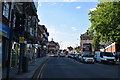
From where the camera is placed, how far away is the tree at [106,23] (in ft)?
93.8

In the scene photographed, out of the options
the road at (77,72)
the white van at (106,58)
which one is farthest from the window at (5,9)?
the white van at (106,58)

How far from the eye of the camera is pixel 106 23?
97.3ft

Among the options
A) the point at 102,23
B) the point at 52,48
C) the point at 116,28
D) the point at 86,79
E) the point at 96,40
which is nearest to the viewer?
the point at 86,79

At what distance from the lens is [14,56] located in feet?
56.9

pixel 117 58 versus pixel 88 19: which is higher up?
pixel 88 19

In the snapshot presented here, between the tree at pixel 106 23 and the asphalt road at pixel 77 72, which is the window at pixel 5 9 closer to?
the asphalt road at pixel 77 72

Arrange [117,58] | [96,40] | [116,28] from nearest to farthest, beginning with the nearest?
[116,28] < [96,40] < [117,58]

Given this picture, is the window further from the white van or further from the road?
the white van

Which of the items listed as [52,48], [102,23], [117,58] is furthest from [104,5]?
[52,48]

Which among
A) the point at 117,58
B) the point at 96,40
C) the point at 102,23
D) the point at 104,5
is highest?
the point at 104,5

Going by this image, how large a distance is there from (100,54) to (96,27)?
214 inches

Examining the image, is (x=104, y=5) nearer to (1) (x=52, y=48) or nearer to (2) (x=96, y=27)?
(2) (x=96, y=27)

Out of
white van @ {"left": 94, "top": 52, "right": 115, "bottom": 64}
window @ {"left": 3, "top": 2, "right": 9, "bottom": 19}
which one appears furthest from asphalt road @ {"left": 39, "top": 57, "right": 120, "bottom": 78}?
white van @ {"left": 94, "top": 52, "right": 115, "bottom": 64}

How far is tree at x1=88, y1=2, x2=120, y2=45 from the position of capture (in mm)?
28578
